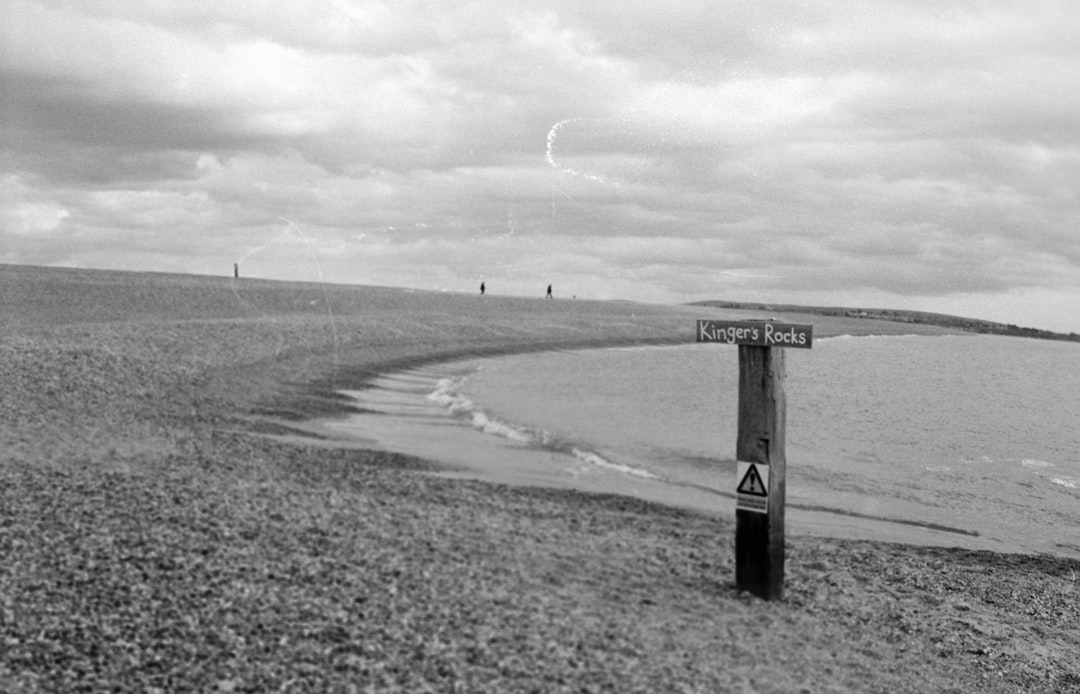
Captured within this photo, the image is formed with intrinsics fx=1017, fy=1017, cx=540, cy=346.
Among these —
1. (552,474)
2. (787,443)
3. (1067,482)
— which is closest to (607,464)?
(552,474)

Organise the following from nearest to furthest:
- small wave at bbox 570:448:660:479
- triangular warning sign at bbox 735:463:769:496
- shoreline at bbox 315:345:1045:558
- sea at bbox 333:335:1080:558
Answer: triangular warning sign at bbox 735:463:769:496, shoreline at bbox 315:345:1045:558, sea at bbox 333:335:1080:558, small wave at bbox 570:448:660:479

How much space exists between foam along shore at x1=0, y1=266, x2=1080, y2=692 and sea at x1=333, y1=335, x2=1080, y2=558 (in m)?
2.28

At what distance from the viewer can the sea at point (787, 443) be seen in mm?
20484

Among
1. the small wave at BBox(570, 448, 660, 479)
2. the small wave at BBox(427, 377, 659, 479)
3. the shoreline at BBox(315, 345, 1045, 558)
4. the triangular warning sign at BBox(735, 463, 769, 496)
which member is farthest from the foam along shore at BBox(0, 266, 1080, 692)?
the small wave at BBox(427, 377, 659, 479)

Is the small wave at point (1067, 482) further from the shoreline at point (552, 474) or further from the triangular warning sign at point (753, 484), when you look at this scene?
the triangular warning sign at point (753, 484)

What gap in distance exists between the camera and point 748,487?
40.0ft

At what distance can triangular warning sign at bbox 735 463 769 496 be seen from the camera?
12.1m

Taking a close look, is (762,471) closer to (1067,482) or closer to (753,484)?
(753,484)

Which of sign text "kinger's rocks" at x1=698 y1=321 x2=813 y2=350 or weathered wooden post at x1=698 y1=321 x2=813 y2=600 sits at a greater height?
sign text "kinger's rocks" at x1=698 y1=321 x2=813 y2=350

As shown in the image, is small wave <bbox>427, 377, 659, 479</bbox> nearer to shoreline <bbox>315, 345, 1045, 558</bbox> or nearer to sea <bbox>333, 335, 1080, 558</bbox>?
sea <bbox>333, 335, 1080, 558</bbox>

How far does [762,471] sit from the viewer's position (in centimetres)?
1208

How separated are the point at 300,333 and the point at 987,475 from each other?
3271 centimetres

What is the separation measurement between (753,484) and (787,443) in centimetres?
2051

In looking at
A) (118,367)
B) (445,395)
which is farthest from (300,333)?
(118,367)
